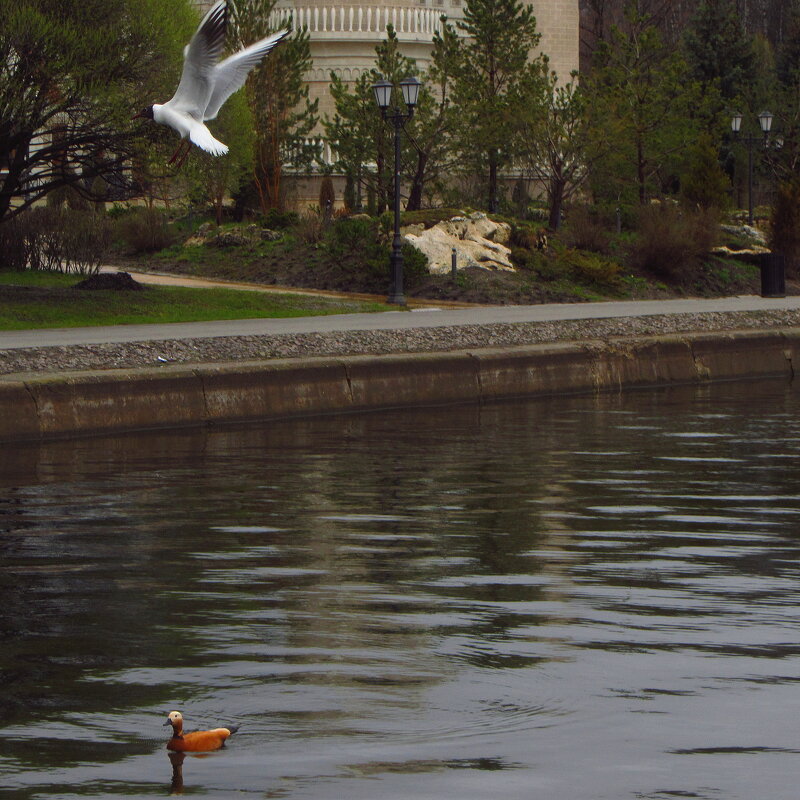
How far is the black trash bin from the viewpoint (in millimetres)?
30406

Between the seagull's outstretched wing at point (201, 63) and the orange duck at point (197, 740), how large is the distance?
36.2 ft

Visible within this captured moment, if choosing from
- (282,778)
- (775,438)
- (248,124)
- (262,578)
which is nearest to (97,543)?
(262,578)

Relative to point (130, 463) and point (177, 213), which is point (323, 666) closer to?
point (130, 463)

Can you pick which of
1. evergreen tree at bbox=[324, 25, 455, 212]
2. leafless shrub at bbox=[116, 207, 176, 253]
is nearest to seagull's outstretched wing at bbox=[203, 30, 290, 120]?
evergreen tree at bbox=[324, 25, 455, 212]

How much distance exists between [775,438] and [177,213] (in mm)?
29097

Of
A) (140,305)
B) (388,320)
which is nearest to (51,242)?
(140,305)

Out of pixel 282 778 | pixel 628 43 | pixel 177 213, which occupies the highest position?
pixel 628 43

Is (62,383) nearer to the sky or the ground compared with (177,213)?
nearer to the ground

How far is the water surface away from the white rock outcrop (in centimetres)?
1725

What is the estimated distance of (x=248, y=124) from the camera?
29859 millimetres

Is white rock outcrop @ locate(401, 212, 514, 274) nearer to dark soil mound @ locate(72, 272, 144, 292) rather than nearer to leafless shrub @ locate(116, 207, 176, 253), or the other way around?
dark soil mound @ locate(72, 272, 144, 292)

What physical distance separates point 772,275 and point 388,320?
31.8 ft

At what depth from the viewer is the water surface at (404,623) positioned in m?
5.70

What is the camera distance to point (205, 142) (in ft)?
51.2
